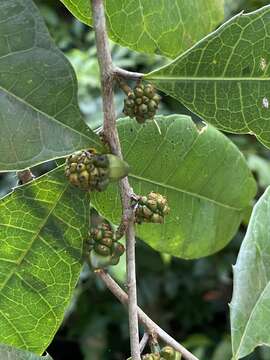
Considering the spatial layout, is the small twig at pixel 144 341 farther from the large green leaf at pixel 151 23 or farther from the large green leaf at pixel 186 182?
the large green leaf at pixel 151 23

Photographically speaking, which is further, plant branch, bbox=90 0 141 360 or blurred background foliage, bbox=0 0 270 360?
blurred background foliage, bbox=0 0 270 360

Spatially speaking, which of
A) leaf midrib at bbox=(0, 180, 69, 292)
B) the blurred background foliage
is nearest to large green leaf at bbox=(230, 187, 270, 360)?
leaf midrib at bbox=(0, 180, 69, 292)

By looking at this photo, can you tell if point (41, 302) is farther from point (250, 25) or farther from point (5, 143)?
point (250, 25)

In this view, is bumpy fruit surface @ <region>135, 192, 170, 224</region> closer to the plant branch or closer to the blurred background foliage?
the plant branch

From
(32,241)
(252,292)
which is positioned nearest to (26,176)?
(32,241)

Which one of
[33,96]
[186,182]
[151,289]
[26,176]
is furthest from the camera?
[151,289]

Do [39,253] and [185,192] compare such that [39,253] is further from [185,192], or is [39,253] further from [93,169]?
[185,192]
